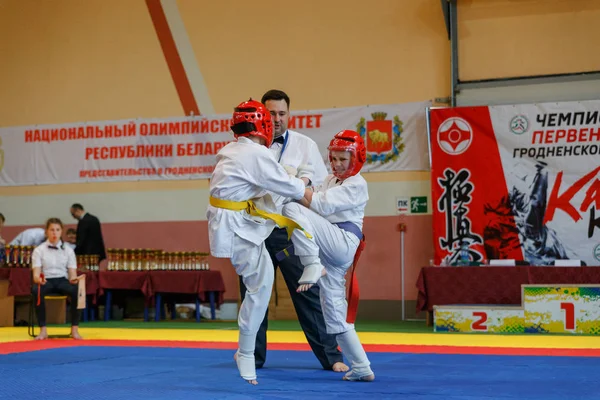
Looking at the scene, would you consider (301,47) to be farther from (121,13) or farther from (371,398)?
(371,398)

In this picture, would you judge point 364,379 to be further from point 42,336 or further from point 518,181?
point 518,181

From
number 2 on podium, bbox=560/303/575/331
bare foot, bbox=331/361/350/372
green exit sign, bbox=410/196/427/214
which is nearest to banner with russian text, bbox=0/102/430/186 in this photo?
green exit sign, bbox=410/196/427/214

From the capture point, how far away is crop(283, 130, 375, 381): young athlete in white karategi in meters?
4.52

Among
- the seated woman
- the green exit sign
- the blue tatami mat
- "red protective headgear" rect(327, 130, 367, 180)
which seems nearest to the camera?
the blue tatami mat

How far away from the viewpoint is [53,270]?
28.1ft

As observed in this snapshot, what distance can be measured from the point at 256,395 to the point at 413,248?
762cm

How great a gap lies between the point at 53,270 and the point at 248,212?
15.9 feet

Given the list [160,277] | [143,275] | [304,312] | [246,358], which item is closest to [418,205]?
[160,277]

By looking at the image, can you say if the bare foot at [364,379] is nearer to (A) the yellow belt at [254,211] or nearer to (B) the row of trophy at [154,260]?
(A) the yellow belt at [254,211]

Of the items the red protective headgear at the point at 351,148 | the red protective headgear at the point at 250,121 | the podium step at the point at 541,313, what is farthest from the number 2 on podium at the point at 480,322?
the red protective headgear at the point at 250,121

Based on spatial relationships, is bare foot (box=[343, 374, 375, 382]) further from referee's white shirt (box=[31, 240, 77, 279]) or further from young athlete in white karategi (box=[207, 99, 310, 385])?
referee's white shirt (box=[31, 240, 77, 279])

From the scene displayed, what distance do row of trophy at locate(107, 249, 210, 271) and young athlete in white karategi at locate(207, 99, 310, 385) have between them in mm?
6951

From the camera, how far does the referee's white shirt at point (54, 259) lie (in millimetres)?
8523

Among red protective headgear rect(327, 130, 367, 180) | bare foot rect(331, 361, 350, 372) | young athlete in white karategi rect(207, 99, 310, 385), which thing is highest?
red protective headgear rect(327, 130, 367, 180)
